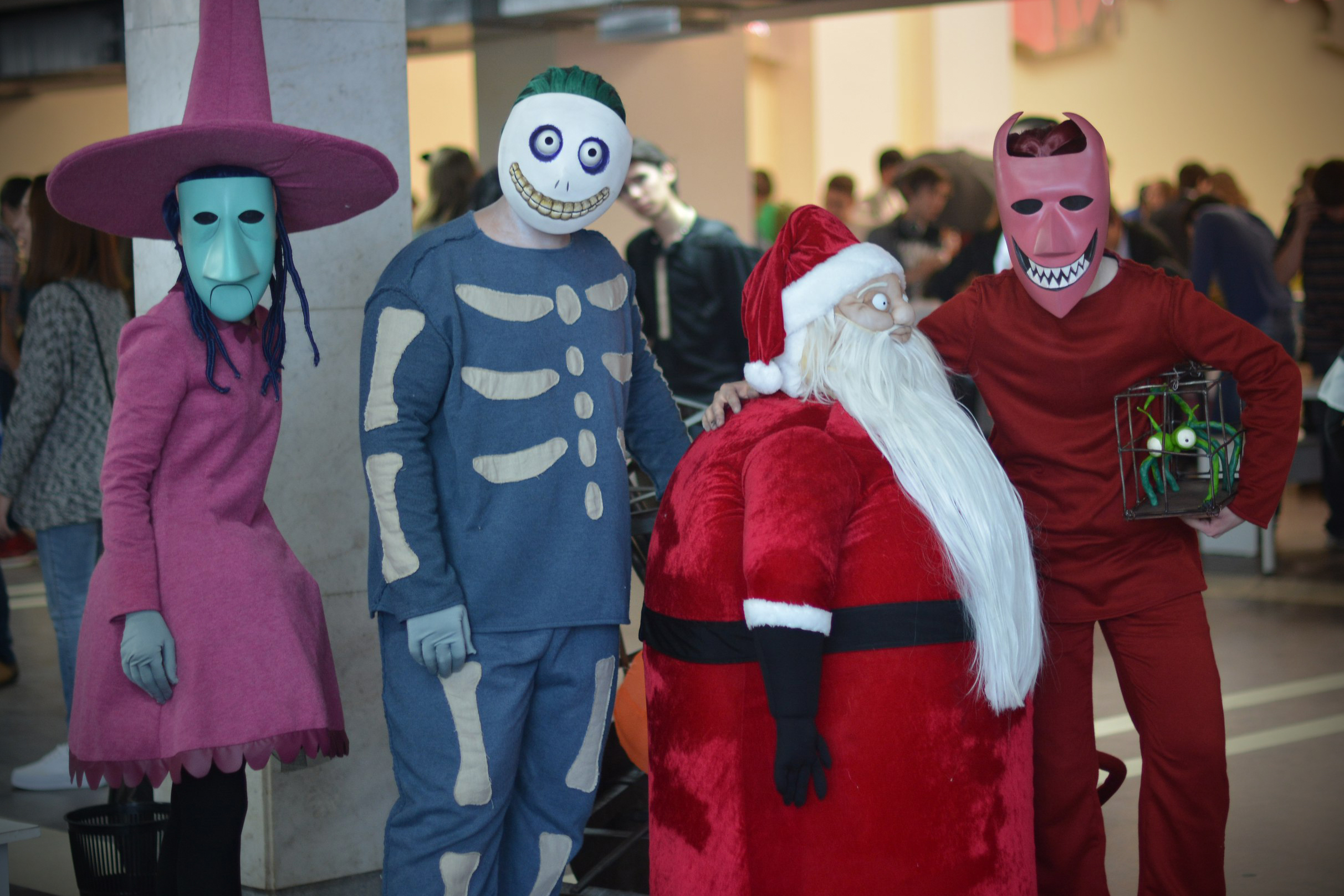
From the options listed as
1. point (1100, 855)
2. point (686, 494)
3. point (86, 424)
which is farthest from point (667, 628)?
point (86, 424)

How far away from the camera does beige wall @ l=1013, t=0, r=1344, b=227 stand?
48.1 feet

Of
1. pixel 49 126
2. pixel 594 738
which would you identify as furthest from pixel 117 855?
pixel 49 126

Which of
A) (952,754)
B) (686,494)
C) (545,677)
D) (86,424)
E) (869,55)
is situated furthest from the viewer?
(869,55)

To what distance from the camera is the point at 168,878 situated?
2.28m

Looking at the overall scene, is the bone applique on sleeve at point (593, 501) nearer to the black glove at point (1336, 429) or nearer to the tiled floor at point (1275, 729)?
the tiled floor at point (1275, 729)

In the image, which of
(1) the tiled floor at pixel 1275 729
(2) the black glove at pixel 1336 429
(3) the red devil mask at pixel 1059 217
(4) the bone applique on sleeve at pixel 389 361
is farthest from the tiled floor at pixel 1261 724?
(4) the bone applique on sleeve at pixel 389 361

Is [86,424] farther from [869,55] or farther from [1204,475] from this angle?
[869,55]

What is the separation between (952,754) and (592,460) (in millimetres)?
759

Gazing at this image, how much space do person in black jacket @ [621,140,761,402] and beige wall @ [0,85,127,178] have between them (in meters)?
Result: 9.22

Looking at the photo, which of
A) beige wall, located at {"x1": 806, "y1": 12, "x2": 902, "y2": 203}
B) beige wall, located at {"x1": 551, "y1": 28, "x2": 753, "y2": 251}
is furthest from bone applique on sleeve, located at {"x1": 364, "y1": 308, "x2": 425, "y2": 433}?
beige wall, located at {"x1": 806, "y1": 12, "x2": 902, "y2": 203}

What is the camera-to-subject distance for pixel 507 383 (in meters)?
2.20

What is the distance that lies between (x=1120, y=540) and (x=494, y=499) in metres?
1.13

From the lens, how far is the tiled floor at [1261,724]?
3.15 meters

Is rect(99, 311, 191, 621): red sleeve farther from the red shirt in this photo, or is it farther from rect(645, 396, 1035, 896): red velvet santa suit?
the red shirt
